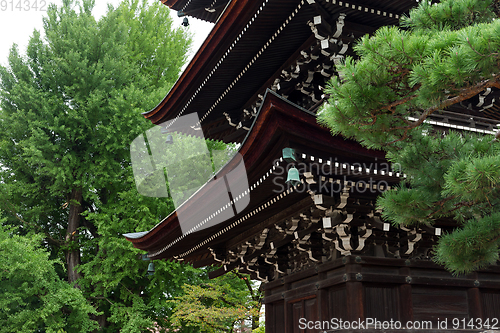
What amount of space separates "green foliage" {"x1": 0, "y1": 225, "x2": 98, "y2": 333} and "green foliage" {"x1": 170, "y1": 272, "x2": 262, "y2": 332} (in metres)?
3.07

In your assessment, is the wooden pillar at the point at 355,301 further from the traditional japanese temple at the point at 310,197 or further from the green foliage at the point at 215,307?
the green foliage at the point at 215,307

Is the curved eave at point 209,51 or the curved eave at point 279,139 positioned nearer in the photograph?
the curved eave at point 279,139

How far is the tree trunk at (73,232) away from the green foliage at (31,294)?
136 centimetres

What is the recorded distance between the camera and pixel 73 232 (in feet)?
50.3

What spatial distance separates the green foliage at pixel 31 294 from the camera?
39.7 feet

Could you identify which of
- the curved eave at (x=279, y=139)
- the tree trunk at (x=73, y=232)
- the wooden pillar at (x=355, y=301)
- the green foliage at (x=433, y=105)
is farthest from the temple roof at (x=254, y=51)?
the tree trunk at (x=73, y=232)

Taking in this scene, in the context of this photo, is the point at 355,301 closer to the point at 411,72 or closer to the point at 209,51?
the point at 411,72

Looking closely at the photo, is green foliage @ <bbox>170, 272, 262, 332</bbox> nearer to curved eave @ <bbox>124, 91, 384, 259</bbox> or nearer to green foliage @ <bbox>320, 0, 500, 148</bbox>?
curved eave @ <bbox>124, 91, 384, 259</bbox>

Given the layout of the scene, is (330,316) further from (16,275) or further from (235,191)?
(16,275)

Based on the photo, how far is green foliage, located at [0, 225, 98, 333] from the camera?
1209 cm

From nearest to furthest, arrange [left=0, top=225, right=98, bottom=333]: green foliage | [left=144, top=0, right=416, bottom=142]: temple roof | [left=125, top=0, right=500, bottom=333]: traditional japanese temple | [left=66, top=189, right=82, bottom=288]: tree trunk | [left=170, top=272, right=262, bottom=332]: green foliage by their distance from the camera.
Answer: [left=125, top=0, right=500, bottom=333]: traditional japanese temple → [left=144, top=0, right=416, bottom=142]: temple roof → [left=170, top=272, right=262, bottom=332]: green foliage → [left=0, top=225, right=98, bottom=333]: green foliage → [left=66, top=189, right=82, bottom=288]: tree trunk

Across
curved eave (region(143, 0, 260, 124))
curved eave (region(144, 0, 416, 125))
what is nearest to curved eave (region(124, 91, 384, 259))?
curved eave (region(144, 0, 416, 125))

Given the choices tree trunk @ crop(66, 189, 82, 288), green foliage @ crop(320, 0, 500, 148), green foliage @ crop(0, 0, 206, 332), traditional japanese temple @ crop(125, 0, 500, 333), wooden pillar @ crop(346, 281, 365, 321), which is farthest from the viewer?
tree trunk @ crop(66, 189, 82, 288)

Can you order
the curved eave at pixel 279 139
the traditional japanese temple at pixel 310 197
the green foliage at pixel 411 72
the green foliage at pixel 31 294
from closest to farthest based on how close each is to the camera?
the green foliage at pixel 411 72 < the curved eave at pixel 279 139 < the traditional japanese temple at pixel 310 197 < the green foliage at pixel 31 294
